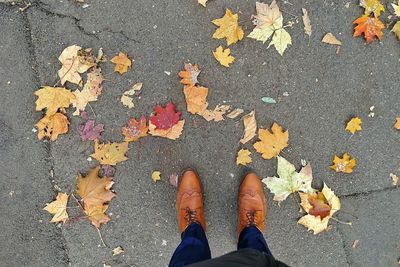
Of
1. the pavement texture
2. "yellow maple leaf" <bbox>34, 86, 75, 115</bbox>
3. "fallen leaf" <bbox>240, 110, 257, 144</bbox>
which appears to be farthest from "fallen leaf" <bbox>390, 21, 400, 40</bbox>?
"yellow maple leaf" <bbox>34, 86, 75, 115</bbox>

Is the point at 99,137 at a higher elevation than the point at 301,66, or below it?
below

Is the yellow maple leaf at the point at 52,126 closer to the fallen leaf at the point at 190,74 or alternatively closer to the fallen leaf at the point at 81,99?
the fallen leaf at the point at 81,99

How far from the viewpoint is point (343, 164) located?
Result: 2.95 meters

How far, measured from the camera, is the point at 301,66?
2.94 m

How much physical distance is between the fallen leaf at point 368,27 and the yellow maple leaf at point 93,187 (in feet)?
6.26

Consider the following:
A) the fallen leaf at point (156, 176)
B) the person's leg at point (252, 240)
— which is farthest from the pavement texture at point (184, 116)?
the person's leg at point (252, 240)

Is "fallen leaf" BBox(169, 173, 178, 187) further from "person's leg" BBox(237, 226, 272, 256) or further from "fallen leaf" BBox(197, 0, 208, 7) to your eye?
"fallen leaf" BBox(197, 0, 208, 7)

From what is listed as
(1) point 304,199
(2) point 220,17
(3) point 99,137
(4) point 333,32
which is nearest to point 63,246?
(3) point 99,137

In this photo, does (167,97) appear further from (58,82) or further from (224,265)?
(224,265)

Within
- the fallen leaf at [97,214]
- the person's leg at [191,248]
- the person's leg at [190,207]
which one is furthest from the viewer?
the fallen leaf at [97,214]

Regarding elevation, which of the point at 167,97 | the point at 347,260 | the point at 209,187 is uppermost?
the point at 167,97

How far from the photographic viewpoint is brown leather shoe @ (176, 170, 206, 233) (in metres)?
2.88

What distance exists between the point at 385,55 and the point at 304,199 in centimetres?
110

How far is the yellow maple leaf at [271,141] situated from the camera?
2.92 meters
